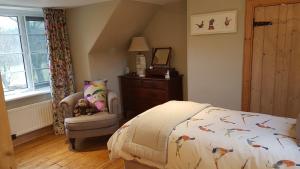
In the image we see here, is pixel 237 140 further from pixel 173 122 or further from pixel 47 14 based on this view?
pixel 47 14

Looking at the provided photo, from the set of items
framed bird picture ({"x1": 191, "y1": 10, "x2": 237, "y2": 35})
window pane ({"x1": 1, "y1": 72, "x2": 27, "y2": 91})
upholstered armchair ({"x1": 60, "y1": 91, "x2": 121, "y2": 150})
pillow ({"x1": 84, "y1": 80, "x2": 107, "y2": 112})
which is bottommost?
upholstered armchair ({"x1": 60, "y1": 91, "x2": 121, "y2": 150})

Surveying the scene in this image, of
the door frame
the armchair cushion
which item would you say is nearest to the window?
the armchair cushion

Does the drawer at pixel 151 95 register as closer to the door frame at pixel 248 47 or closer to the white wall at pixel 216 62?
the white wall at pixel 216 62

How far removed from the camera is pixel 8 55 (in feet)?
11.3

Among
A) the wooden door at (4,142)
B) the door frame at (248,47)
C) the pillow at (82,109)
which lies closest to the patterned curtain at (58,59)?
the pillow at (82,109)

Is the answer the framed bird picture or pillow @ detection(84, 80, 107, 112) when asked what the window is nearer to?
pillow @ detection(84, 80, 107, 112)

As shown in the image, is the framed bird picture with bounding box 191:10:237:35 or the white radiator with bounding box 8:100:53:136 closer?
the framed bird picture with bounding box 191:10:237:35

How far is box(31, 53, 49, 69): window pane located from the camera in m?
3.77

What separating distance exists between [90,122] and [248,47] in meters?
2.23

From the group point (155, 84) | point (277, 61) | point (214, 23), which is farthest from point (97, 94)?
point (277, 61)

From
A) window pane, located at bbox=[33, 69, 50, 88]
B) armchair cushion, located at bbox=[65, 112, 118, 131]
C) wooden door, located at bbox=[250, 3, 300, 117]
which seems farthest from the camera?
window pane, located at bbox=[33, 69, 50, 88]

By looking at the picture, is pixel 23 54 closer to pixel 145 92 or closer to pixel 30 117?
pixel 30 117

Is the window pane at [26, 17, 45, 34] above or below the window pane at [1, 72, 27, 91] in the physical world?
above

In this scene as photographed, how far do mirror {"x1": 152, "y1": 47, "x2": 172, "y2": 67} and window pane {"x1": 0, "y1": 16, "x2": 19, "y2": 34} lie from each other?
2256 mm
